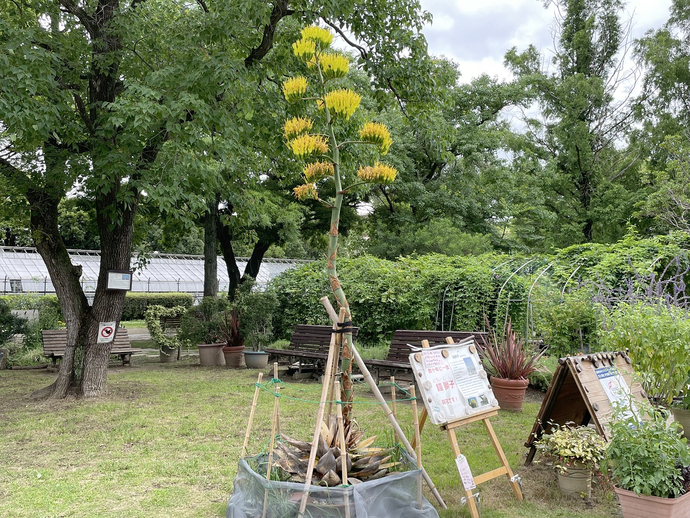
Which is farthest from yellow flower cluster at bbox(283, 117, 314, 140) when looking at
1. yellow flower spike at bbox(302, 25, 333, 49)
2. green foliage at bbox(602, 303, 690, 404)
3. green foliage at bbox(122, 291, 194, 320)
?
green foliage at bbox(122, 291, 194, 320)

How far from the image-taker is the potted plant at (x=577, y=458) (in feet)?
13.0

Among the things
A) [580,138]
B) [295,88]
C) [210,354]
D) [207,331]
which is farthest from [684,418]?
[580,138]

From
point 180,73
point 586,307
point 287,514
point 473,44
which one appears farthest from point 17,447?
point 473,44

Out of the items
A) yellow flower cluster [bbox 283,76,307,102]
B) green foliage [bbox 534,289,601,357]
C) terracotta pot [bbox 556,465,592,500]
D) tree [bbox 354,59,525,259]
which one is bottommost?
terracotta pot [bbox 556,465,592,500]

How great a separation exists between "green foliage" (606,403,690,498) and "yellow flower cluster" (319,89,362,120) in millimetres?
2659

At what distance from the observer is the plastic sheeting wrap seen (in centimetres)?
314

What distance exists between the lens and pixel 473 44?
30.4ft

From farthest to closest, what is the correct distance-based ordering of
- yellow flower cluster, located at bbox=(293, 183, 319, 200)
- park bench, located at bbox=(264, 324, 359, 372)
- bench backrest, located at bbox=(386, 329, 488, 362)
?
park bench, located at bbox=(264, 324, 359, 372) → bench backrest, located at bbox=(386, 329, 488, 362) → yellow flower cluster, located at bbox=(293, 183, 319, 200)

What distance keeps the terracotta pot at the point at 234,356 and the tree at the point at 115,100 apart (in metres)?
3.61

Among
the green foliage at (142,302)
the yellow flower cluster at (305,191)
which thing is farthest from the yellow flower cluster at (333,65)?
the green foliage at (142,302)

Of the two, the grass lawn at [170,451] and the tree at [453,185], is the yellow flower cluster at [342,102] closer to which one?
the grass lawn at [170,451]

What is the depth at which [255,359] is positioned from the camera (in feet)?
35.7

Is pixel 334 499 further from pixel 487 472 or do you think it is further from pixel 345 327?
pixel 487 472

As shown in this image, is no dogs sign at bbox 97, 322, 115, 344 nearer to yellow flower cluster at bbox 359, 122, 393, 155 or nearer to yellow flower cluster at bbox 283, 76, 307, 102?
yellow flower cluster at bbox 283, 76, 307, 102
